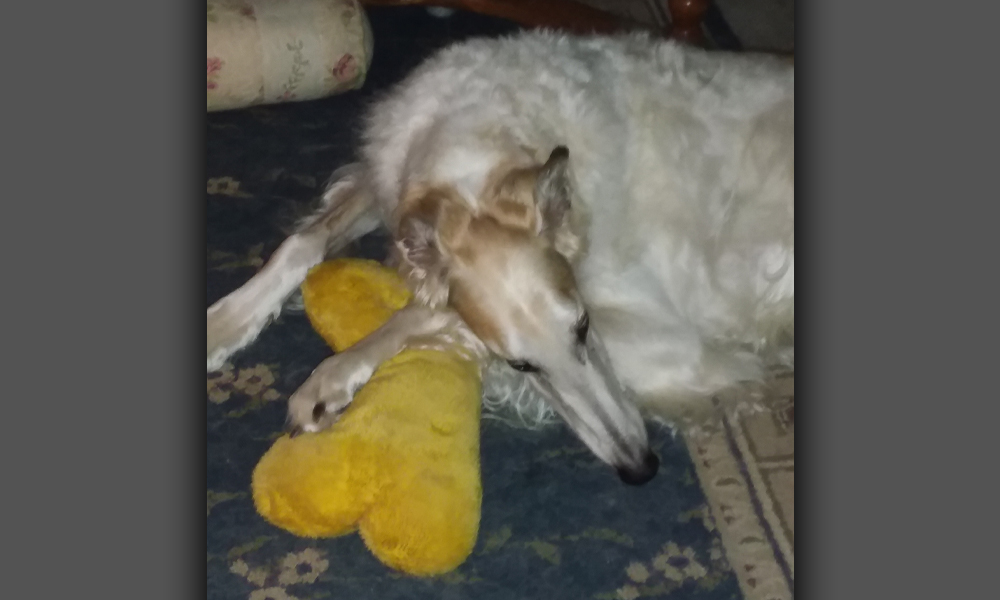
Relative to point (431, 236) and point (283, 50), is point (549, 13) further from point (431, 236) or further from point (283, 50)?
point (431, 236)

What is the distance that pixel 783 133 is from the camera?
2764mm

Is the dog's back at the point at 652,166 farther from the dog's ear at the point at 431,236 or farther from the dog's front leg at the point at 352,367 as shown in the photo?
the dog's front leg at the point at 352,367

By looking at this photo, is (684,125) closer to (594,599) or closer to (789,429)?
(789,429)

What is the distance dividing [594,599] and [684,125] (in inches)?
54.7

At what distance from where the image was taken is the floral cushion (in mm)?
3436

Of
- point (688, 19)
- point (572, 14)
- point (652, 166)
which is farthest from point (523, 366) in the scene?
point (572, 14)

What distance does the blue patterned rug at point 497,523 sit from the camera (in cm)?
218

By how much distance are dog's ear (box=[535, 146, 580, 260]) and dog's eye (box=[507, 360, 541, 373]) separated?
297 mm

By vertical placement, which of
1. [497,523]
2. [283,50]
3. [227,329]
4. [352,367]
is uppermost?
[283,50]

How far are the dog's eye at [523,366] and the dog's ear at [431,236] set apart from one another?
233mm

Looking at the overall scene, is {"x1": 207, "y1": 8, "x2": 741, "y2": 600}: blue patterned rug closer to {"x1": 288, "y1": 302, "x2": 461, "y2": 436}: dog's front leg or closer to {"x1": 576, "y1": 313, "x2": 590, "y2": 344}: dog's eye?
Result: {"x1": 288, "y1": 302, "x2": 461, "y2": 436}: dog's front leg

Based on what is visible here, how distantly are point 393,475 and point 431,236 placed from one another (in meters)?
0.59

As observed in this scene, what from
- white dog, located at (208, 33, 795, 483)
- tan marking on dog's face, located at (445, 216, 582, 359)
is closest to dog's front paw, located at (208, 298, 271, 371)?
white dog, located at (208, 33, 795, 483)

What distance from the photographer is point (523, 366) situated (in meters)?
2.27
